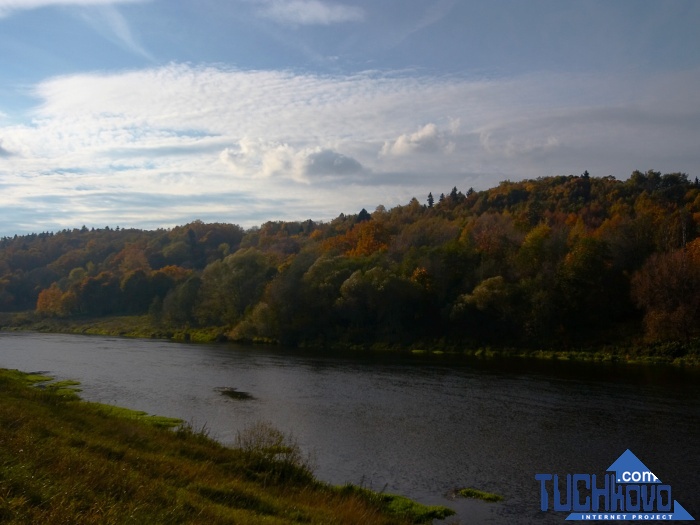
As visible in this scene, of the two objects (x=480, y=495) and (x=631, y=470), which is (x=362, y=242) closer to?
(x=631, y=470)

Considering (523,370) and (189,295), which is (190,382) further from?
(189,295)

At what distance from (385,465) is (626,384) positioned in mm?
25558

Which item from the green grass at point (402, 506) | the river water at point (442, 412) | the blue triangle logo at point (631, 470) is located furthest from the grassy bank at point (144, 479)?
the blue triangle logo at point (631, 470)

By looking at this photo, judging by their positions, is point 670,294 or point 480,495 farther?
point 670,294

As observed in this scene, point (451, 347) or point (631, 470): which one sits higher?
point (631, 470)

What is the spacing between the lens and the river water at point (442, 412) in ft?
73.2

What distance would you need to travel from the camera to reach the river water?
22297mm

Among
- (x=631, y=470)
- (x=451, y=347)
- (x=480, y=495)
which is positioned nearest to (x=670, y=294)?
(x=451, y=347)

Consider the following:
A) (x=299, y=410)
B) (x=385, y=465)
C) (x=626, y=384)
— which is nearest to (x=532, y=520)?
(x=385, y=465)

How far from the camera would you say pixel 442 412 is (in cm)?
3350

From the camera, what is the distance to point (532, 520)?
1822 centimetres

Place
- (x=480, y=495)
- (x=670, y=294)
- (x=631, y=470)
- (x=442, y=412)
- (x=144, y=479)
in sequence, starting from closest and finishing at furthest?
(x=144, y=479) → (x=480, y=495) → (x=631, y=470) → (x=442, y=412) → (x=670, y=294)

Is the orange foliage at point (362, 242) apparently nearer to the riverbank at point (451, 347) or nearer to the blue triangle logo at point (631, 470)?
the riverbank at point (451, 347)

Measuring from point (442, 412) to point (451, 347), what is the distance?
36.8m
